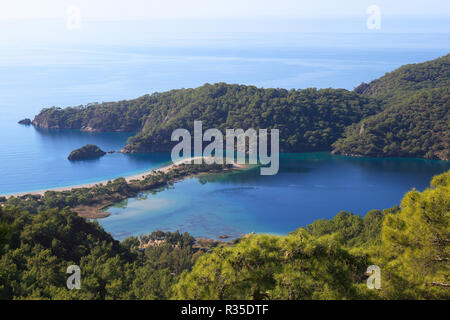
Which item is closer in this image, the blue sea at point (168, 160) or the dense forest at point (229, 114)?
the blue sea at point (168, 160)

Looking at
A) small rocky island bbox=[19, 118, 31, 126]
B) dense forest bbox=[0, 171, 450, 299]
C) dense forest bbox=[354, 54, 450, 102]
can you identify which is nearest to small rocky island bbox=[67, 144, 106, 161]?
small rocky island bbox=[19, 118, 31, 126]

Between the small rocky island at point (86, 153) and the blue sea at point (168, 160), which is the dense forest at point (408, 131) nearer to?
the blue sea at point (168, 160)

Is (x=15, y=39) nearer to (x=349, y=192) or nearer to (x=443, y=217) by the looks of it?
(x=349, y=192)

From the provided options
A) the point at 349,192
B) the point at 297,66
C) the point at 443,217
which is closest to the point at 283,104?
the point at 349,192

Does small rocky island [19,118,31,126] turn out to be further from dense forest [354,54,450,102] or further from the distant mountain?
dense forest [354,54,450,102]

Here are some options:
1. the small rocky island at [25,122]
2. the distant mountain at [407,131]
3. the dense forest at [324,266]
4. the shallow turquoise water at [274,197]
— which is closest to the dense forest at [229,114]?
the small rocky island at [25,122]

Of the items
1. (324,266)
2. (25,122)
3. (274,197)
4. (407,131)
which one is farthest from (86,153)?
(324,266)
